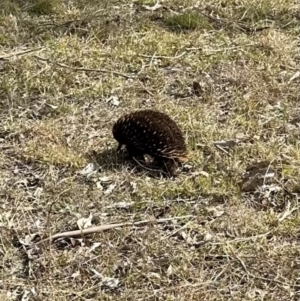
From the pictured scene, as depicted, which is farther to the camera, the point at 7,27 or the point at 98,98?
the point at 7,27

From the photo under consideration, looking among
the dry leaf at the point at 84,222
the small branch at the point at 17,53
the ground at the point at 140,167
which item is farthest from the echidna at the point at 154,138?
the small branch at the point at 17,53

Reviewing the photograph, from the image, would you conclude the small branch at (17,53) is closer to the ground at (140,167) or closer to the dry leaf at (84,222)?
the ground at (140,167)

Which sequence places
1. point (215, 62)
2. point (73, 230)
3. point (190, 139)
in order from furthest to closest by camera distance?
point (215, 62)
point (190, 139)
point (73, 230)

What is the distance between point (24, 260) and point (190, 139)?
4.96 feet

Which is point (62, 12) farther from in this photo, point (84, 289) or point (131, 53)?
point (84, 289)

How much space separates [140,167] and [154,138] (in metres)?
0.20

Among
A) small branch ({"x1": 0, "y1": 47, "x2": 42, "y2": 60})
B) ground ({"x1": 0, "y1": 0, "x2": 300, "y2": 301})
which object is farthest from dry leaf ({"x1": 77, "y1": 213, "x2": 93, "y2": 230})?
small branch ({"x1": 0, "y1": 47, "x2": 42, "y2": 60})

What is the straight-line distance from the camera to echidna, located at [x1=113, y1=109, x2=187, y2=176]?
4754 mm

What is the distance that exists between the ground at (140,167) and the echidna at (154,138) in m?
0.09

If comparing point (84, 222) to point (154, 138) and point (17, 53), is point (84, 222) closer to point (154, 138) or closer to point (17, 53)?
point (154, 138)

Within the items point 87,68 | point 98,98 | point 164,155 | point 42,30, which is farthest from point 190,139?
point 42,30

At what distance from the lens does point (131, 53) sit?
629 cm

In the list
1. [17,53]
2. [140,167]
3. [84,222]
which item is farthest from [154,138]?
[17,53]

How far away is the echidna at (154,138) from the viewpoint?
15.6ft
